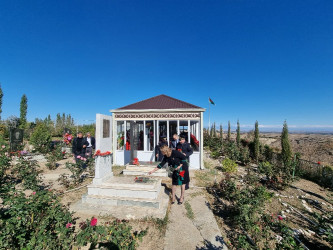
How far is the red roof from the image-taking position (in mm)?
9324

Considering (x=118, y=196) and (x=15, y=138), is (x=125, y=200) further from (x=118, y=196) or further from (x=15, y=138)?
(x=15, y=138)

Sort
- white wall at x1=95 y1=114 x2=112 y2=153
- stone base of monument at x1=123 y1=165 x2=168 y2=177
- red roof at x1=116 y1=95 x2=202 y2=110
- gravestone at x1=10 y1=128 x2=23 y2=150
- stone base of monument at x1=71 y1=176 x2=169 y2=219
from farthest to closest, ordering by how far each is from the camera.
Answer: gravestone at x1=10 y1=128 x2=23 y2=150
red roof at x1=116 y1=95 x2=202 y2=110
stone base of monument at x1=123 y1=165 x2=168 y2=177
white wall at x1=95 y1=114 x2=112 y2=153
stone base of monument at x1=71 y1=176 x2=169 y2=219

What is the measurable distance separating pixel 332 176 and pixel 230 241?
Result: 7.38 metres

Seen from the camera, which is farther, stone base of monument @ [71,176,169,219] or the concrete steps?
the concrete steps

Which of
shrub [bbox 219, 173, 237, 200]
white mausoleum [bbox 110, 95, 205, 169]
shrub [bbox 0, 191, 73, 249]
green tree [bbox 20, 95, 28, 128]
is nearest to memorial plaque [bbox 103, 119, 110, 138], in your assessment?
shrub [bbox 0, 191, 73, 249]

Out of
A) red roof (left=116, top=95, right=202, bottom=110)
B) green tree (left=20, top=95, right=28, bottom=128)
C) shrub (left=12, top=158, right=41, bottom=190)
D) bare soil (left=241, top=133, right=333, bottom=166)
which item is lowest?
bare soil (left=241, top=133, right=333, bottom=166)

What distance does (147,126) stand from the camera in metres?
10.0

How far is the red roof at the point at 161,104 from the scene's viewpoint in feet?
30.6

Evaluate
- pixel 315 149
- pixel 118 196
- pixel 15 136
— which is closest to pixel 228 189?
pixel 118 196

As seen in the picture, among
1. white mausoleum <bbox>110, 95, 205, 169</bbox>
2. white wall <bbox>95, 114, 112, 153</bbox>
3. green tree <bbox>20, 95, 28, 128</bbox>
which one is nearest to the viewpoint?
white wall <bbox>95, 114, 112, 153</bbox>

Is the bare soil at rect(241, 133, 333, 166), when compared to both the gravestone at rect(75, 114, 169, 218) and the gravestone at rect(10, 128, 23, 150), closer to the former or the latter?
the gravestone at rect(75, 114, 169, 218)

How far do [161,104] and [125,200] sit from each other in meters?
6.87

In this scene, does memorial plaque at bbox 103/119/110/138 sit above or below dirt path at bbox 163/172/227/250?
above

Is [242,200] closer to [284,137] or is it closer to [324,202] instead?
[324,202]
